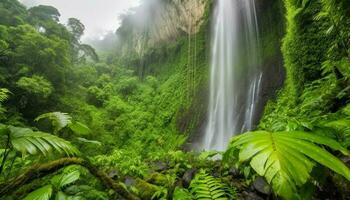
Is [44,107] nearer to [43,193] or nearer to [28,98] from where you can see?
[28,98]

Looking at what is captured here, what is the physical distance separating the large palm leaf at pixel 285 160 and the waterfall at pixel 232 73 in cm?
1098

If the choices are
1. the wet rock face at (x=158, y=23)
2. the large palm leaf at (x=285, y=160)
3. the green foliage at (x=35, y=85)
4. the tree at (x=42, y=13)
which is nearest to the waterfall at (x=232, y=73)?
the wet rock face at (x=158, y=23)

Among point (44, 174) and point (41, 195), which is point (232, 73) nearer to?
point (44, 174)

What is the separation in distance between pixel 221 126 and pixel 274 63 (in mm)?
4105

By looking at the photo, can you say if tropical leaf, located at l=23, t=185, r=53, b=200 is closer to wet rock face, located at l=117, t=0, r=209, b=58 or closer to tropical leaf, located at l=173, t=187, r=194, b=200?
tropical leaf, located at l=173, t=187, r=194, b=200

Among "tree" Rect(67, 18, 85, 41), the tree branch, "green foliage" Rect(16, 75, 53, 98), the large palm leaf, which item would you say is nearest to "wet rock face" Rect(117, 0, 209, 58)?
"tree" Rect(67, 18, 85, 41)

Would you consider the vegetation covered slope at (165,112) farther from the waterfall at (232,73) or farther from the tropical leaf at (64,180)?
the waterfall at (232,73)

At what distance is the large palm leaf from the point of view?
78cm

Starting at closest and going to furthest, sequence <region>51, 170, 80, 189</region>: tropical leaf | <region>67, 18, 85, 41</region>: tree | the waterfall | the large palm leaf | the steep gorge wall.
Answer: the large palm leaf, <region>51, 170, 80, 189</region>: tropical leaf, the waterfall, the steep gorge wall, <region>67, 18, 85, 41</region>: tree

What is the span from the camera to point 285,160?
2.71ft

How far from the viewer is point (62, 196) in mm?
1473

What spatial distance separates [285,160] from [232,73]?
15031 mm

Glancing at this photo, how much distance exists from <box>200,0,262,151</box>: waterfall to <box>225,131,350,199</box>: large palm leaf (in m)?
11.0

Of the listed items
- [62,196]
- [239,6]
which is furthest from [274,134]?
[239,6]
